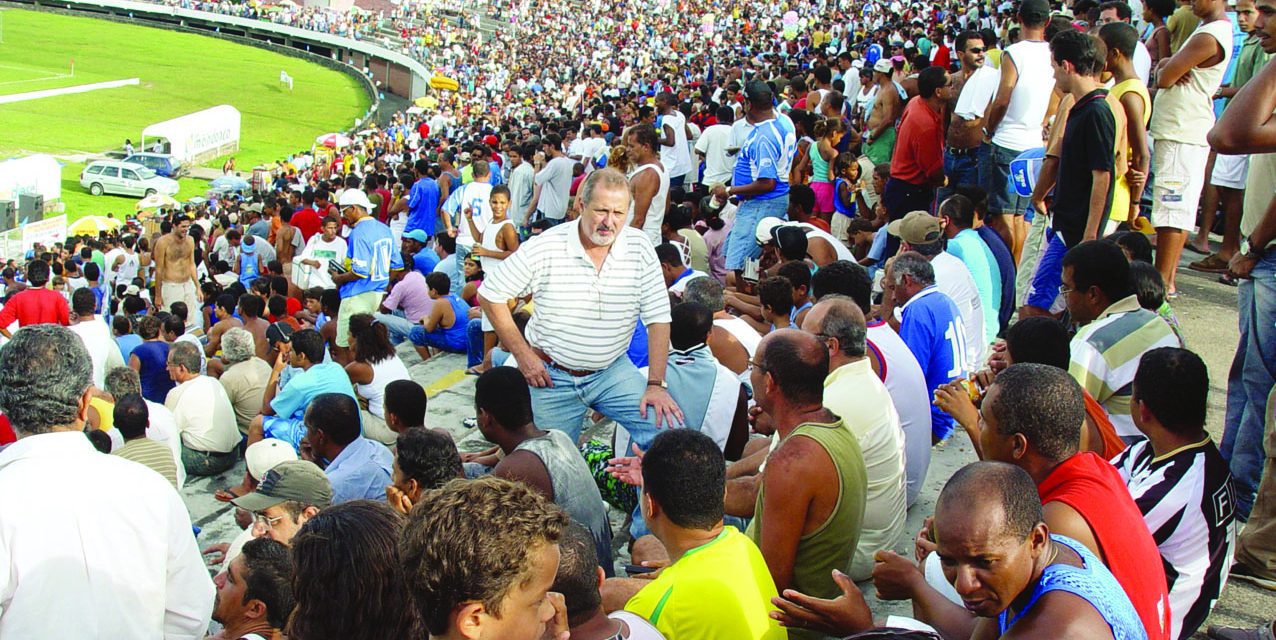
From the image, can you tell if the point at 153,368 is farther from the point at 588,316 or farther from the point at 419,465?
the point at 419,465

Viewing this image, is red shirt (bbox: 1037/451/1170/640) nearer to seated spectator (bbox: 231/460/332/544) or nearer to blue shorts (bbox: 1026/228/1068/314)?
seated spectator (bbox: 231/460/332/544)

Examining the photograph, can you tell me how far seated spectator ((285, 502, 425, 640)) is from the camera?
2.91 meters

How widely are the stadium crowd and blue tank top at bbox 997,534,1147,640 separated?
1 centimetres

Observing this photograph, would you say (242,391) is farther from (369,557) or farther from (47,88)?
(47,88)

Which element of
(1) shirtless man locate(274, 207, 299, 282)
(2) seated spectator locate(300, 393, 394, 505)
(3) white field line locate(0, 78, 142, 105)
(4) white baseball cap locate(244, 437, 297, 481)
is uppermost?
(2) seated spectator locate(300, 393, 394, 505)

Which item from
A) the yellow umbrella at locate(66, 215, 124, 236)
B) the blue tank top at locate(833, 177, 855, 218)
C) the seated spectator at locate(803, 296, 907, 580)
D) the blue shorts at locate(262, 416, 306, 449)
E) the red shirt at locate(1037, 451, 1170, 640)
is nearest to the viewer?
the red shirt at locate(1037, 451, 1170, 640)

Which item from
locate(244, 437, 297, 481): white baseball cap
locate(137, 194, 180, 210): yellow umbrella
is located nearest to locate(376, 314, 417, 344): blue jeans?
locate(244, 437, 297, 481): white baseball cap

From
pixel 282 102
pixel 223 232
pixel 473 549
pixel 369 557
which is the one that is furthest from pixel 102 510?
pixel 282 102

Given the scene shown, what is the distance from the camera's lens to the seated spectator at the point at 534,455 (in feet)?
15.0

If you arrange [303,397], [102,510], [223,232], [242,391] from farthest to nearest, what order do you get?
1. [223,232]
2. [242,391]
3. [303,397]
4. [102,510]

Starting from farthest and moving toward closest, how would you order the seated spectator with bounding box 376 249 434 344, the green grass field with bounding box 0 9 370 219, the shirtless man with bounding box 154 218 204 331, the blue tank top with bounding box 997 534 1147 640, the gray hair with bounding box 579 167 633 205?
the green grass field with bounding box 0 9 370 219, the shirtless man with bounding box 154 218 204 331, the seated spectator with bounding box 376 249 434 344, the gray hair with bounding box 579 167 633 205, the blue tank top with bounding box 997 534 1147 640

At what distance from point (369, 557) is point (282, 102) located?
56.6 meters

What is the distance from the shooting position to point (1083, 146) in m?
6.46

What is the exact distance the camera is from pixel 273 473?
5090 millimetres
